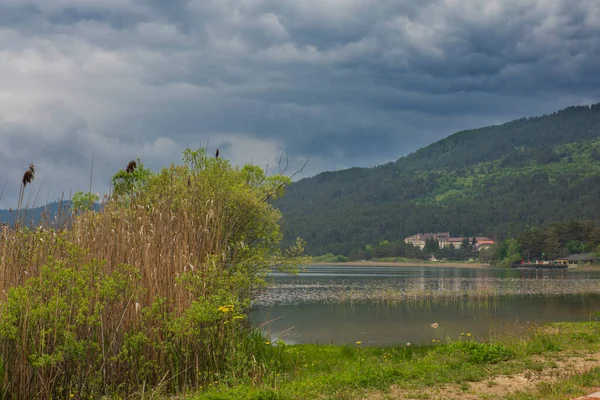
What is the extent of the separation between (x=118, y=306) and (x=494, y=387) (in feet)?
16.1

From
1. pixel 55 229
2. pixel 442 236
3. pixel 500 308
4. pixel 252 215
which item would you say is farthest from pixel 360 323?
pixel 442 236

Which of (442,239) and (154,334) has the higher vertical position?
(442,239)

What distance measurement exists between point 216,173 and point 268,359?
213 inches

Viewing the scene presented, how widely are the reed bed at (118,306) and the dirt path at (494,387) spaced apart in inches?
76.3

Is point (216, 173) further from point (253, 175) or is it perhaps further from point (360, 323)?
point (360, 323)

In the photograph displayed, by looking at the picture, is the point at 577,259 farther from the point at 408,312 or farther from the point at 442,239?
the point at 442,239

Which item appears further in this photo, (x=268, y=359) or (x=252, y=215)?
(x=252, y=215)

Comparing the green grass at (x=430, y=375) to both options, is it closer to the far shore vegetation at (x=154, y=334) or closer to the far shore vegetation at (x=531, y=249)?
the far shore vegetation at (x=154, y=334)

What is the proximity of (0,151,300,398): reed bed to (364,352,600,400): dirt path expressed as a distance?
1.94m

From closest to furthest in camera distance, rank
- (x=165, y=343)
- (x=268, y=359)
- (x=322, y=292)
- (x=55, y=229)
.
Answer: (x=165, y=343)
(x=55, y=229)
(x=268, y=359)
(x=322, y=292)

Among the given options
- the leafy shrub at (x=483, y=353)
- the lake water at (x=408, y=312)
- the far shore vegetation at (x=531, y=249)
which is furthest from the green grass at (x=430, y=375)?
the far shore vegetation at (x=531, y=249)

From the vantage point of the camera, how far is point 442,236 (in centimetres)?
16662

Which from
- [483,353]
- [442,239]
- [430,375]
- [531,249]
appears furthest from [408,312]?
[442,239]

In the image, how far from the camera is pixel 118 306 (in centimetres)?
736
